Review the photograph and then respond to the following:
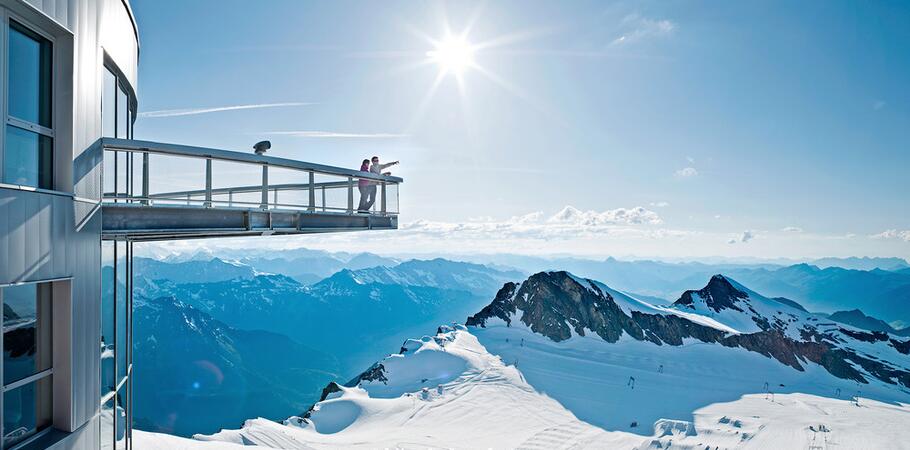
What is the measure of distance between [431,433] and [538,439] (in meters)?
9.88

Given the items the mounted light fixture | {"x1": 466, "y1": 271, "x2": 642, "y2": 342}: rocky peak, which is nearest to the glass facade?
the mounted light fixture

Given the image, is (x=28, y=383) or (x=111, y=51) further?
(x=111, y=51)

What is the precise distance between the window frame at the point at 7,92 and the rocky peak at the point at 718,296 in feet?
413

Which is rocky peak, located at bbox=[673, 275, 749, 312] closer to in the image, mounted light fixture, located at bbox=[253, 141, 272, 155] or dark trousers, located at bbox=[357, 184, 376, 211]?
dark trousers, located at bbox=[357, 184, 376, 211]

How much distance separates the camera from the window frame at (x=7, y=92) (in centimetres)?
438

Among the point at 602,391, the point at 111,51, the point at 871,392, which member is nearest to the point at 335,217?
the point at 111,51

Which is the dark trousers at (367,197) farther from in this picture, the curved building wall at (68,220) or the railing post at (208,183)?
the curved building wall at (68,220)

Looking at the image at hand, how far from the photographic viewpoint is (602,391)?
58.6m

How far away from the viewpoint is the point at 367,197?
1186cm

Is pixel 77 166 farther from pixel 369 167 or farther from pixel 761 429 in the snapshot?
pixel 761 429

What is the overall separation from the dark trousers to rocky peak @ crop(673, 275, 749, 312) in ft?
389

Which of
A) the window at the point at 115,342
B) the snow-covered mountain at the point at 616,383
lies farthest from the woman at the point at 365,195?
the snow-covered mountain at the point at 616,383

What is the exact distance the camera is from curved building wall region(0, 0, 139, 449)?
4.49 meters

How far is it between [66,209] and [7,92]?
139cm
